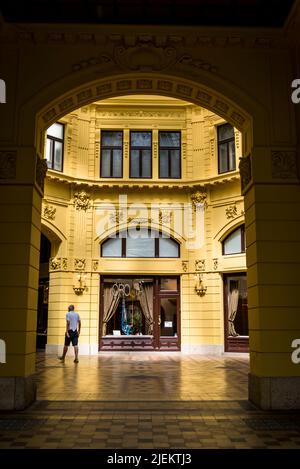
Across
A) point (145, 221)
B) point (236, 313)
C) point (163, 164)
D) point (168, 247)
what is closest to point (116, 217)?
point (145, 221)

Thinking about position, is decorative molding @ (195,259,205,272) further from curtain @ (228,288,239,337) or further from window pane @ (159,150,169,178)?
window pane @ (159,150,169,178)

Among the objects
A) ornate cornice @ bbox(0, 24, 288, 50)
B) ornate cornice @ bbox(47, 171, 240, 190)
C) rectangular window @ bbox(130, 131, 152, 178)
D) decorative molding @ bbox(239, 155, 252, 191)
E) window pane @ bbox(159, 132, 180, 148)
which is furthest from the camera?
window pane @ bbox(159, 132, 180, 148)

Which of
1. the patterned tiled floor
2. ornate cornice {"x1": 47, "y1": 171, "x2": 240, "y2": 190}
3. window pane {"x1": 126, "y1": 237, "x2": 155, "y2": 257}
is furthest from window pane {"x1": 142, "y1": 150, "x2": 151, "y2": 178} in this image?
the patterned tiled floor

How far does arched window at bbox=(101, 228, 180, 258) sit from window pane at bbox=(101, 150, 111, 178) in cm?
243

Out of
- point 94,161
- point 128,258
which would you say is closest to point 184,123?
point 94,161

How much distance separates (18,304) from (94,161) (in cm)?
1188

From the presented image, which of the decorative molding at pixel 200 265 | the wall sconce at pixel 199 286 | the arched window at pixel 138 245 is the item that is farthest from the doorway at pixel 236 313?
the arched window at pixel 138 245

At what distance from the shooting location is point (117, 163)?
19.0m

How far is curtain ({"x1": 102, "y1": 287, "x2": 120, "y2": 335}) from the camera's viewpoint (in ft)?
59.9

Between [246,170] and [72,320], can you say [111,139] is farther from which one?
[246,170]

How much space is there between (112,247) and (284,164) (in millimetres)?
11295

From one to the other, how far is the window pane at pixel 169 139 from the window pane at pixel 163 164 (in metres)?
0.34

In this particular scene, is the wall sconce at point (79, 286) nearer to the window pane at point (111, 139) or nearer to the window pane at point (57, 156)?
the window pane at point (57, 156)

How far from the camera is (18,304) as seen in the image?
24.6ft
